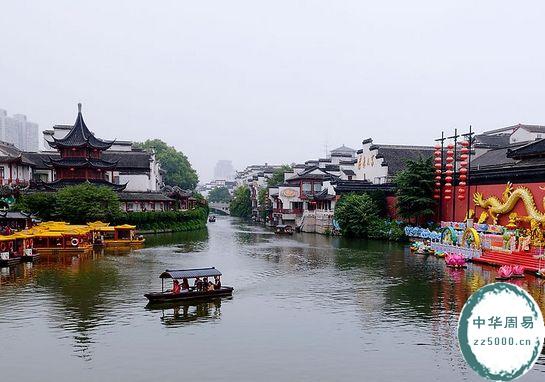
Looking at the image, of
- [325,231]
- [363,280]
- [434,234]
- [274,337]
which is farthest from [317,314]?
[325,231]

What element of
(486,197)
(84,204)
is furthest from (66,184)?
(486,197)

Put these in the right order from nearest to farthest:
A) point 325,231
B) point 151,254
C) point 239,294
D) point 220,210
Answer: point 239,294
point 151,254
point 325,231
point 220,210

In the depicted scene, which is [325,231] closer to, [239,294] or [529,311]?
[239,294]

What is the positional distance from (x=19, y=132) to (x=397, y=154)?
489ft

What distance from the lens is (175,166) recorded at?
10412 cm

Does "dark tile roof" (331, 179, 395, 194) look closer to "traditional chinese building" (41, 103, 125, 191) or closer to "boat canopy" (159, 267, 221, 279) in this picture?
"traditional chinese building" (41, 103, 125, 191)

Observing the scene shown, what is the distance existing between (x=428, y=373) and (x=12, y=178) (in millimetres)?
53361

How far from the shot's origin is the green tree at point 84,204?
4869cm

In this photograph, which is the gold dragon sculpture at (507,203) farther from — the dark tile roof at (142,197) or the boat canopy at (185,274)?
the dark tile roof at (142,197)

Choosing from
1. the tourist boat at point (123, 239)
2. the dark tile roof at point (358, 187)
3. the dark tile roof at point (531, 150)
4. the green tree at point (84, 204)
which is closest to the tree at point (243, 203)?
the dark tile roof at point (358, 187)

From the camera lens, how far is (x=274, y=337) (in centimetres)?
1697

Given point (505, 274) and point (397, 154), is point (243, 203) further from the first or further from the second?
point (505, 274)

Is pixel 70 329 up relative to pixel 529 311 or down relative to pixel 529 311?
down

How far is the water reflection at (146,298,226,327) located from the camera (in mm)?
18995
